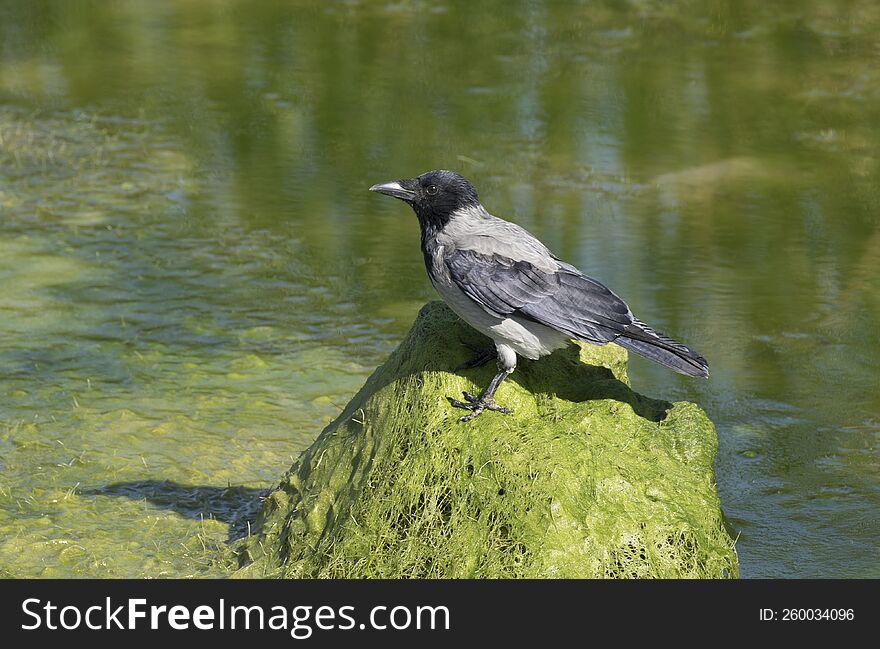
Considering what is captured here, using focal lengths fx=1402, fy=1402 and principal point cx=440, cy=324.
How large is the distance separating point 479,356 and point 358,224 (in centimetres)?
586

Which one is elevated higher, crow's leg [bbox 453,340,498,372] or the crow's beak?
the crow's beak

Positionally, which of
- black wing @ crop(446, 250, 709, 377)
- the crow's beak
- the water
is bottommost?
the water

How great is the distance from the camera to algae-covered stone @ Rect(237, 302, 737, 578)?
5.48 meters

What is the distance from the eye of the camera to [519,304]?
579 cm

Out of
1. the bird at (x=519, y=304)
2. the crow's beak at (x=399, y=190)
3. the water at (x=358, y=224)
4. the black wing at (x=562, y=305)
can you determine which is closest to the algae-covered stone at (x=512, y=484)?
the bird at (x=519, y=304)

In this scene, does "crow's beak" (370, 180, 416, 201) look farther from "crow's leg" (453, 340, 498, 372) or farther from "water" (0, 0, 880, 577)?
"water" (0, 0, 880, 577)

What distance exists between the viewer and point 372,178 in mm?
12695

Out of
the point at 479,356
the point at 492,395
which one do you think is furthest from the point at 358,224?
the point at 492,395

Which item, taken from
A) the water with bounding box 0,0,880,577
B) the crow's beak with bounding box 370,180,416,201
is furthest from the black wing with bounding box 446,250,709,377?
the water with bounding box 0,0,880,577

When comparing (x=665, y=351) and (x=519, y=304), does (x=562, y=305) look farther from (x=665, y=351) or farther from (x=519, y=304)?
(x=665, y=351)

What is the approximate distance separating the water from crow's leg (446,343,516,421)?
1679mm

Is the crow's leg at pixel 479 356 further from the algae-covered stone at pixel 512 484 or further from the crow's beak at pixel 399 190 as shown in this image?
the crow's beak at pixel 399 190

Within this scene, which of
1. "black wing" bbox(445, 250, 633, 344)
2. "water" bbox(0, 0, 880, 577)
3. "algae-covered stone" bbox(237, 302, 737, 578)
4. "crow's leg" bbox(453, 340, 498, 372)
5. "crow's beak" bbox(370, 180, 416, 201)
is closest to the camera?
"algae-covered stone" bbox(237, 302, 737, 578)

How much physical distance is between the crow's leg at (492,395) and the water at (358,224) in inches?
66.1
